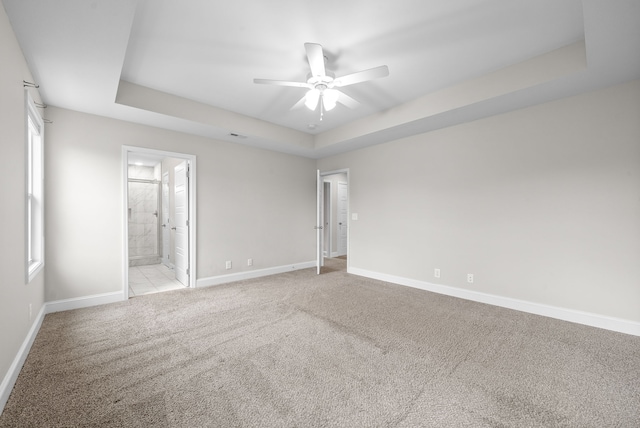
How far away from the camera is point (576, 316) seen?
9.54 ft

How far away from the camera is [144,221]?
6.60 metres

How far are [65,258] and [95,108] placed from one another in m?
1.87

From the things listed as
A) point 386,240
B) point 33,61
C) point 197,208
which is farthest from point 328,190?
point 33,61

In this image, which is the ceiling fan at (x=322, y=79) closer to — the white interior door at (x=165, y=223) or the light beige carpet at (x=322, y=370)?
the light beige carpet at (x=322, y=370)

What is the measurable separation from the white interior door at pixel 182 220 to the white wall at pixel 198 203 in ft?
0.70

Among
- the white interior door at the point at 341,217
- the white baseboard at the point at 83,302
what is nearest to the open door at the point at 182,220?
the white baseboard at the point at 83,302

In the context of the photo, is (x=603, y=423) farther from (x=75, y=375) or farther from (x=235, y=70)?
(x=235, y=70)

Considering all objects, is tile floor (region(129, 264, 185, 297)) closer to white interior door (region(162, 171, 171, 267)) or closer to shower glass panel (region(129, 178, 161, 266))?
white interior door (region(162, 171, 171, 267))

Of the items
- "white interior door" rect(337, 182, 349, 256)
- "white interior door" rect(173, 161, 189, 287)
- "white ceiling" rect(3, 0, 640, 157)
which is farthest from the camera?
"white interior door" rect(337, 182, 349, 256)

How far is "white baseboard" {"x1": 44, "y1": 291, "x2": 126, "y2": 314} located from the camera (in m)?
3.14

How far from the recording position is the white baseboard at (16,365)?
164cm

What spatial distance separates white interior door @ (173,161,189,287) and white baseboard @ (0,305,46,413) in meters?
1.82

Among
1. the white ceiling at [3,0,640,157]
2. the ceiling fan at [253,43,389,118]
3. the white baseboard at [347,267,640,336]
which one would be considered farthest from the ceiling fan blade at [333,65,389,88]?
the white baseboard at [347,267,640,336]

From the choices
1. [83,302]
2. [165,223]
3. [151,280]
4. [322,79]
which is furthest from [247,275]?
[322,79]
